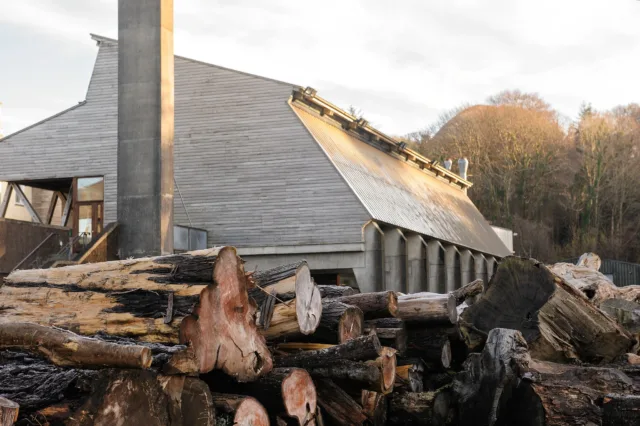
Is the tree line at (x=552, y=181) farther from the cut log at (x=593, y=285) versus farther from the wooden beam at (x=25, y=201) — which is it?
the cut log at (x=593, y=285)

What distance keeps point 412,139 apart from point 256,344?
79.0m

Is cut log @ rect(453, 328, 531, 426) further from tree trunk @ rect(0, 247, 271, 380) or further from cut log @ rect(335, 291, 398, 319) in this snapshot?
tree trunk @ rect(0, 247, 271, 380)

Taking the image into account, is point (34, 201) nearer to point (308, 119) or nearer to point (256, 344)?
point (308, 119)

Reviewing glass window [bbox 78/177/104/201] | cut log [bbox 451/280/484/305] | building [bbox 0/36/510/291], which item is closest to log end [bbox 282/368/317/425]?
cut log [bbox 451/280/484/305]

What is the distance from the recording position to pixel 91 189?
3247 cm

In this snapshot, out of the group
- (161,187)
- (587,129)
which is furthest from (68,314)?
Result: (587,129)

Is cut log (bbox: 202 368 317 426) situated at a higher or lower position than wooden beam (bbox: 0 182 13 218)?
lower

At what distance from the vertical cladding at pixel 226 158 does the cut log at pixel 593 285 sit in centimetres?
1254

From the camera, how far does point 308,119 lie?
3162cm

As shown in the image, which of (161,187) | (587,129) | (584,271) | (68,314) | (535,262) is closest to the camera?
(68,314)

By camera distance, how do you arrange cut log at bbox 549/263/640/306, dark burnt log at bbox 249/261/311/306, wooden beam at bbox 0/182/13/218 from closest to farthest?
dark burnt log at bbox 249/261/311/306 < cut log at bbox 549/263/640/306 < wooden beam at bbox 0/182/13/218

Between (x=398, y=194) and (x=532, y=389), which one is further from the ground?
(x=398, y=194)

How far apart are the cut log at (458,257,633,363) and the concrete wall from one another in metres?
18.5

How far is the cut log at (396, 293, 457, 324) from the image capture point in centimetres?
1097
